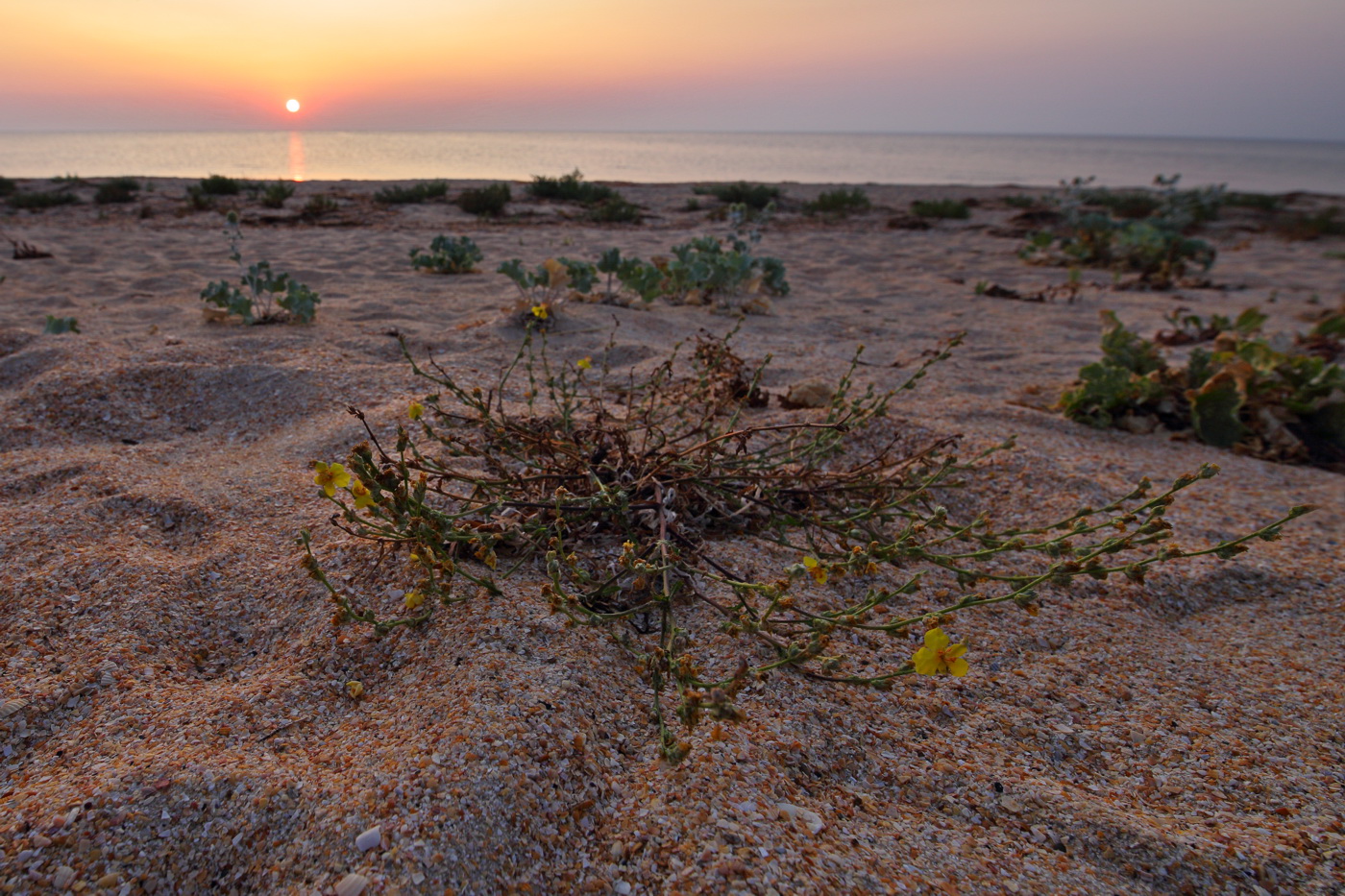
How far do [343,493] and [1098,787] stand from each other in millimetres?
1780

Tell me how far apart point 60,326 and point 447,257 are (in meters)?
2.28

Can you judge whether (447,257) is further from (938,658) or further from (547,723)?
(938,658)

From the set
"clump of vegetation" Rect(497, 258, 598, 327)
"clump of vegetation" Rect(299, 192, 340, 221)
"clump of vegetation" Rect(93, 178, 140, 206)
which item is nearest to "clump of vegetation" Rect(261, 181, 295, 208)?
"clump of vegetation" Rect(299, 192, 340, 221)

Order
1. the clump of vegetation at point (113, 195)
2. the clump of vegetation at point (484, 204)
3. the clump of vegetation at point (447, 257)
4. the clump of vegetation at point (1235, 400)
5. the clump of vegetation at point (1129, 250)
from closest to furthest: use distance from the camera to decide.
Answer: the clump of vegetation at point (1235, 400)
the clump of vegetation at point (447, 257)
the clump of vegetation at point (1129, 250)
the clump of vegetation at point (113, 195)
the clump of vegetation at point (484, 204)

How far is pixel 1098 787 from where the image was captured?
45.8 inches

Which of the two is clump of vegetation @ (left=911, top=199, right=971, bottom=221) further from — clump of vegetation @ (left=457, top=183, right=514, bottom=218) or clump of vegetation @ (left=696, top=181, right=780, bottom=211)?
clump of vegetation @ (left=457, top=183, right=514, bottom=218)

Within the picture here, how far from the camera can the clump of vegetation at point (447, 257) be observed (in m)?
5.05

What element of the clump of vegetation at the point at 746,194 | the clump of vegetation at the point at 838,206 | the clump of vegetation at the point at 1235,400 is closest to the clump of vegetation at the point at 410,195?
the clump of vegetation at the point at 746,194

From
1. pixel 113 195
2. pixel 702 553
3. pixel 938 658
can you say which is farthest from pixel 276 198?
pixel 938 658

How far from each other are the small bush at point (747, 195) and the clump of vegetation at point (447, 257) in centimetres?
622

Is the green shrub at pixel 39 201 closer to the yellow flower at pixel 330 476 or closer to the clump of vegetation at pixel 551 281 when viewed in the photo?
the clump of vegetation at pixel 551 281

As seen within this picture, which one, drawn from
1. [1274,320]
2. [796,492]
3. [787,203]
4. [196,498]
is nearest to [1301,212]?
[787,203]

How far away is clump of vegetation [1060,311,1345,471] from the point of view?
2742 millimetres

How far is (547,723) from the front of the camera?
3.76 ft
